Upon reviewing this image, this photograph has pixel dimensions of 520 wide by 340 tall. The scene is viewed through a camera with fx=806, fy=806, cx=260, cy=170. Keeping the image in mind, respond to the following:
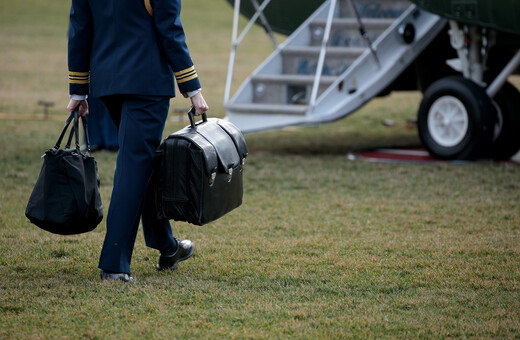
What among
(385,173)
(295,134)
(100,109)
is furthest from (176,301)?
(295,134)

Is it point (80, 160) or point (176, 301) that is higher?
point (80, 160)

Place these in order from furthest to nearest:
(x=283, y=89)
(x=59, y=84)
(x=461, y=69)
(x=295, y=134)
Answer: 1. (x=59, y=84)
2. (x=295, y=134)
3. (x=283, y=89)
4. (x=461, y=69)

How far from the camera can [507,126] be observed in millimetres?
9016

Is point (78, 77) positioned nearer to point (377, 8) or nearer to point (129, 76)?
point (129, 76)

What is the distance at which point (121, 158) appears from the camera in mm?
4281

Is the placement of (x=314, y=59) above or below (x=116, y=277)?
above

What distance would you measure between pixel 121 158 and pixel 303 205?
2.58 m

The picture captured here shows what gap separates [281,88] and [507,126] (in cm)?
261

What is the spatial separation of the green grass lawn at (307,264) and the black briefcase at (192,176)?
1.38 ft

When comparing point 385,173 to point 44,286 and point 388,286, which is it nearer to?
point 388,286

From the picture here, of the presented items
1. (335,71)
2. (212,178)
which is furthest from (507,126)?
(212,178)

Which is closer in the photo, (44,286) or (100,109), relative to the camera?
(44,286)

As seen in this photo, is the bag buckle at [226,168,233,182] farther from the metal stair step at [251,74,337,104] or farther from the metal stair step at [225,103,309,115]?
the metal stair step at [251,74,337,104]

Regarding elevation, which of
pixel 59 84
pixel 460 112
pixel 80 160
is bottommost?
pixel 59 84
